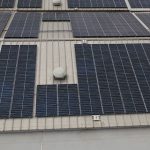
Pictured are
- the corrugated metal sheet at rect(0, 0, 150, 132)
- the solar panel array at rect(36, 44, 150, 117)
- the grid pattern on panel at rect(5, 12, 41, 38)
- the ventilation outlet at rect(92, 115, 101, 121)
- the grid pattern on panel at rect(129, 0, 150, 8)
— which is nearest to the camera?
the corrugated metal sheet at rect(0, 0, 150, 132)

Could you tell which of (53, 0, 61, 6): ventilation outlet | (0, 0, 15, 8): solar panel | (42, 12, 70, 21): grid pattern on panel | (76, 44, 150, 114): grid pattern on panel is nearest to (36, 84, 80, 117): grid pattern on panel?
(76, 44, 150, 114): grid pattern on panel

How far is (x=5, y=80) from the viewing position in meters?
18.6

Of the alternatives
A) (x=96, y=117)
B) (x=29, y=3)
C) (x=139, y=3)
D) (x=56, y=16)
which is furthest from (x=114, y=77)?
A: (x=29, y=3)

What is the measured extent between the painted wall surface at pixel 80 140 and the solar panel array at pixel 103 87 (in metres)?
1.23

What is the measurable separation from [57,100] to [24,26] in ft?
37.1

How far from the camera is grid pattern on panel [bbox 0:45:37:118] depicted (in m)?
16.9

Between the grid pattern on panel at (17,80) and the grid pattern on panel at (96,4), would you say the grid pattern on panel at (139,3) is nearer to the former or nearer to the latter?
the grid pattern on panel at (96,4)

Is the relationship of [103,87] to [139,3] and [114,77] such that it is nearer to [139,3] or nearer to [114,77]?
[114,77]

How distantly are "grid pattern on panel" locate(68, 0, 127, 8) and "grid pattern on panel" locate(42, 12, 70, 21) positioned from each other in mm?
2329

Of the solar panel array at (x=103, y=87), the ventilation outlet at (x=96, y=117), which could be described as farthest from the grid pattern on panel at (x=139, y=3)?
the ventilation outlet at (x=96, y=117)

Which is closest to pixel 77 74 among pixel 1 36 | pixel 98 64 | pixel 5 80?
pixel 98 64

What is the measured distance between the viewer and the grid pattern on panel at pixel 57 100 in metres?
16.9

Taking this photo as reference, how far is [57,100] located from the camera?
17516 mm

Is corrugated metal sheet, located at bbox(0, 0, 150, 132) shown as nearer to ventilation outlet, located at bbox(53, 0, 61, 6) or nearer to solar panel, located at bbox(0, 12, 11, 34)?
solar panel, located at bbox(0, 12, 11, 34)
